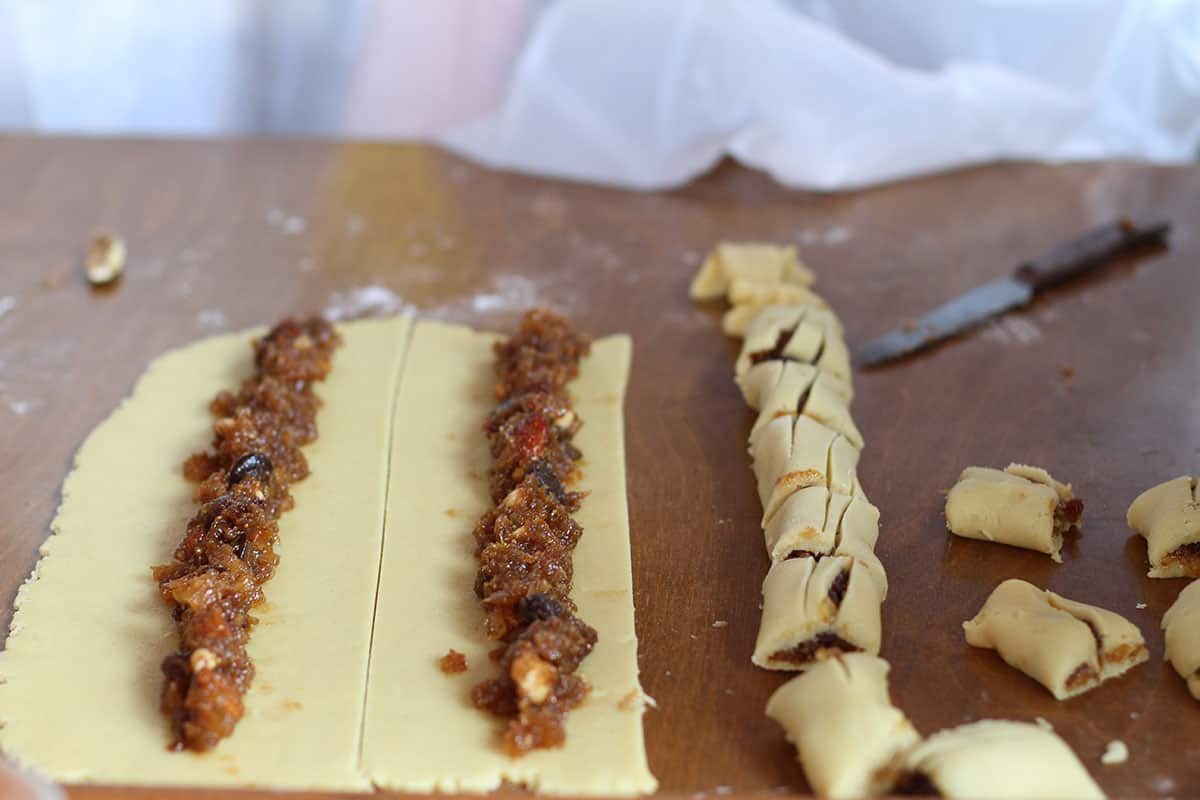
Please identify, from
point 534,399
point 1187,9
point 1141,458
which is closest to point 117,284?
point 534,399

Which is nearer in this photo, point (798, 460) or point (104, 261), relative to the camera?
point (798, 460)

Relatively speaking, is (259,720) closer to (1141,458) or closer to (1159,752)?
(1159,752)

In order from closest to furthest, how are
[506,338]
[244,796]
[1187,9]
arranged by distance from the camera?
1. [244,796]
2. [506,338]
3. [1187,9]

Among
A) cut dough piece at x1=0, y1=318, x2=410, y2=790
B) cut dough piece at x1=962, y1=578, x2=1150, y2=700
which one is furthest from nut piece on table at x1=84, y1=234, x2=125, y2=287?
cut dough piece at x1=962, y1=578, x2=1150, y2=700

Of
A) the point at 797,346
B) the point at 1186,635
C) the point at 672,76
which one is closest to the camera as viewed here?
the point at 1186,635

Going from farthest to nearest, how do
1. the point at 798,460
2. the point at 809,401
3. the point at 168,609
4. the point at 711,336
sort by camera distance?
the point at 711,336 < the point at 809,401 < the point at 798,460 < the point at 168,609

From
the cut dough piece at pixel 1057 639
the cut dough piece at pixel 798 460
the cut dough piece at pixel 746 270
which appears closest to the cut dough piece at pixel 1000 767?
the cut dough piece at pixel 1057 639

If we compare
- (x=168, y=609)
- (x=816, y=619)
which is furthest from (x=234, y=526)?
(x=816, y=619)

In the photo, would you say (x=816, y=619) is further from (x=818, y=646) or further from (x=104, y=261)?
(x=104, y=261)
